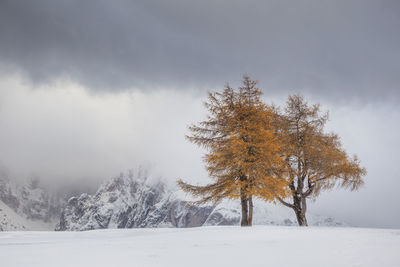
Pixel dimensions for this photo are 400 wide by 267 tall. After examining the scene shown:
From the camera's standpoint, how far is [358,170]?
69.3 feet

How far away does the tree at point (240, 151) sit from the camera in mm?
17438

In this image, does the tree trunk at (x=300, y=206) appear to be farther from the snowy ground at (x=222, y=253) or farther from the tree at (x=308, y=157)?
the snowy ground at (x=222, y=253)

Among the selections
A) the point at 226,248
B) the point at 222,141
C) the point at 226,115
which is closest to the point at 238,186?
the point at 222,141

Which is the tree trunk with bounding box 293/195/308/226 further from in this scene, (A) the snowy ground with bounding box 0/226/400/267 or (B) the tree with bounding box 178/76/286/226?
(A) the snowy ground with bounding box 0/226/400/267

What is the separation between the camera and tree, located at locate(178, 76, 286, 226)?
1744cm

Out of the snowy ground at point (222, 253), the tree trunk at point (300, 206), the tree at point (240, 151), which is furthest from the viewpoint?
the tree trunk at point (300, 206)

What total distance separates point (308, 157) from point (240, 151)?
617 centimetres

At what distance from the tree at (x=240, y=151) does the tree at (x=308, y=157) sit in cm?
283

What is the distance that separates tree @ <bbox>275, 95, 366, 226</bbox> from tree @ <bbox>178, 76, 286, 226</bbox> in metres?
2.83

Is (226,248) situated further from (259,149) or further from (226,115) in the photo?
(226,115)

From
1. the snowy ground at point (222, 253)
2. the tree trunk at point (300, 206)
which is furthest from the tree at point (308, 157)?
the snowy ground at point (222, 253)

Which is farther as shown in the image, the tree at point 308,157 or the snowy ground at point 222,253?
the tree at point 308,157

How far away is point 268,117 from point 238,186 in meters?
5.18

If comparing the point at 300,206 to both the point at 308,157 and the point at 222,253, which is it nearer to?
the point at 308,157
